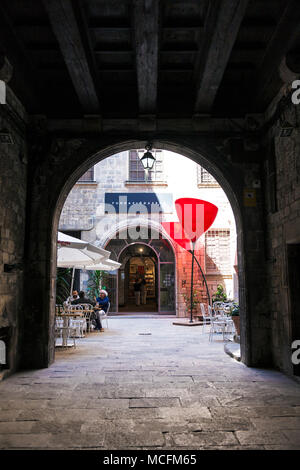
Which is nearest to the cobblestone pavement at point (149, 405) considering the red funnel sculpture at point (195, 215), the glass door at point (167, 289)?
the red funnel sculpture at point (195, 215)

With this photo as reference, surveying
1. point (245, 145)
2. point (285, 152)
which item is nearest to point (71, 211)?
point (245, 145)

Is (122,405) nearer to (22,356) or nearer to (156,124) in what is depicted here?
(22,356)

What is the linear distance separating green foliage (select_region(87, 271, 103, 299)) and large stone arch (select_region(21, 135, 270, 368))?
24.6 ft

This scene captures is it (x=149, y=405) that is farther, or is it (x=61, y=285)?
(x=61, y=285)

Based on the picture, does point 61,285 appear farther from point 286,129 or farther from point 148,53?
point 286,129

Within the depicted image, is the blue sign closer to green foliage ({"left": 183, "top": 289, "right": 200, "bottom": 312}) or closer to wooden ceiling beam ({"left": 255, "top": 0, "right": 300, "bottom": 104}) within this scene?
green foliage ({"left": 183, "top": 289, "right": 200, "bottom": 312})

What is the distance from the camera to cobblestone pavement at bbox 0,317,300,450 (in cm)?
271

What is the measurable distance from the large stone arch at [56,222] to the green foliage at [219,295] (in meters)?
7.30

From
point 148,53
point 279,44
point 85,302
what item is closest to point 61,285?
point 85,302

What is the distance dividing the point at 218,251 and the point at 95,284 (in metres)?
4.52

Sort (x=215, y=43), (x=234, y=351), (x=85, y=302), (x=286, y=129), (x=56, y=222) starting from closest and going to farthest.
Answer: (x=215, y=43) < (x=286, y=129) < (x=56, y=222) < (x=234, y=351) < (x=85, y=302)

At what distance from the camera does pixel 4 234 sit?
458 centimetres

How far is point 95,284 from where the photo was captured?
43.0 ft

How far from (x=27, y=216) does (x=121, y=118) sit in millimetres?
1999
